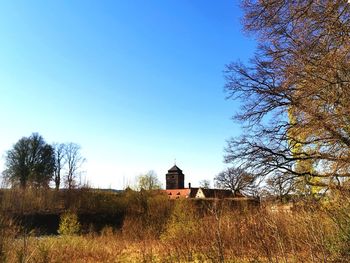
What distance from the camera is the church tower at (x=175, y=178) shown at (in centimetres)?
8325

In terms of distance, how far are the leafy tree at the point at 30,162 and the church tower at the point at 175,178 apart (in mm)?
35428

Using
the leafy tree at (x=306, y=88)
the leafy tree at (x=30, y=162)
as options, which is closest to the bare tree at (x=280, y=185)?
the leafy tree at (x=306, y=88)

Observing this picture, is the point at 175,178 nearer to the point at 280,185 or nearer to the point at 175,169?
the point at 175,169

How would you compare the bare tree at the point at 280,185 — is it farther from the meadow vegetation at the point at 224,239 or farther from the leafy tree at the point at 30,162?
the leafy tree at the point at 30,162

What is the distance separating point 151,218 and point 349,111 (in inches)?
560

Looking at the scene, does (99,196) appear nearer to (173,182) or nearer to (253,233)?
(253,233)

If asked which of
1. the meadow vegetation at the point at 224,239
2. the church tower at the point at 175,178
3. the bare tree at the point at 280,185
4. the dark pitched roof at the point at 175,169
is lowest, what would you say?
the meadow vegetation at the point at 224,239

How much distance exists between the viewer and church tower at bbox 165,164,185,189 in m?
83.2

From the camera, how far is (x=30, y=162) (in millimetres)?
51062

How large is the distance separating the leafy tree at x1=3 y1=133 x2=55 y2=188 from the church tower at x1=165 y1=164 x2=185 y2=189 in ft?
116

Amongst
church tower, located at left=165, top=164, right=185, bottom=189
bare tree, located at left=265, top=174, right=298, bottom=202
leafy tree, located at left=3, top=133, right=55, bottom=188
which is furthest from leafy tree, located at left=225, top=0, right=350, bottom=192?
church tower, located at left=165, top=164, right=185, bottom=189

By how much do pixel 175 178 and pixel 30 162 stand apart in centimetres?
3988

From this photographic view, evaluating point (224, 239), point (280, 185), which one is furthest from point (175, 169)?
point (224, 239)

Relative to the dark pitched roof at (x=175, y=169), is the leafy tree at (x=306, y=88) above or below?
below
